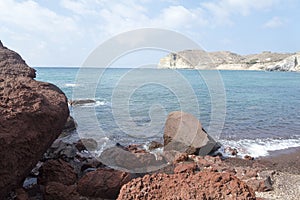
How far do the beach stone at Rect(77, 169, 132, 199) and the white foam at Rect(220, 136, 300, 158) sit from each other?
7.09 m

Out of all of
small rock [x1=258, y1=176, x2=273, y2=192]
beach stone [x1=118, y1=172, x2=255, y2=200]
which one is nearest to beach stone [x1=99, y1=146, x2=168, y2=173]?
small rock [x1=258, y1=176, x2=273, y2=192]

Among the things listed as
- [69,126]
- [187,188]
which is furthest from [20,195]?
[69,126]

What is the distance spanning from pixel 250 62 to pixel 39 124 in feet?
597

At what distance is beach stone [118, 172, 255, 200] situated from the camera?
14.0 feet

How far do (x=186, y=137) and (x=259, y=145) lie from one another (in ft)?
14.2

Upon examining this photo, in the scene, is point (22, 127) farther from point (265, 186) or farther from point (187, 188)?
point (265, 186)

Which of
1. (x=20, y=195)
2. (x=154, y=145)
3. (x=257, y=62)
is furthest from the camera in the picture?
(x=257, y=62)

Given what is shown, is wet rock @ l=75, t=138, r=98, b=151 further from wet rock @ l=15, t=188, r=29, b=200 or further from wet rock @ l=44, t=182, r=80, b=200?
wet rock @ l=15, t=188, r=29, b=200

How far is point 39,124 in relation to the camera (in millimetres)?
5957

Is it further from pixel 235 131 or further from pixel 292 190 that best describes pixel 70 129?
pixel 292 190

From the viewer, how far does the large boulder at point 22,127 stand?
529 cm

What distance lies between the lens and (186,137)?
1172 cm

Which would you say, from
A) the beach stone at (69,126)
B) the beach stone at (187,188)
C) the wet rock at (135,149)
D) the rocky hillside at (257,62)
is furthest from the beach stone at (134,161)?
the rocky hillside at (257,62)

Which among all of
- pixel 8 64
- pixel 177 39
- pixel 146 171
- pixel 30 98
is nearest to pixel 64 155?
pixel 146 171
